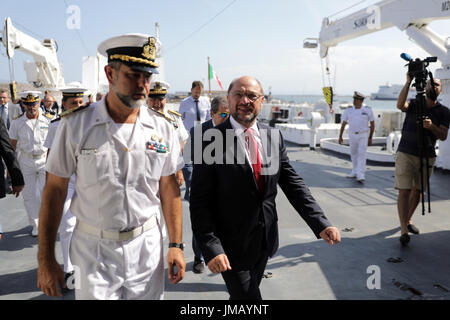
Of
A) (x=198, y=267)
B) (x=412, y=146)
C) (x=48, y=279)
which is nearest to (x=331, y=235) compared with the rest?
(x=48, y=279)

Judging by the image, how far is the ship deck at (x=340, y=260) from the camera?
3.10 m

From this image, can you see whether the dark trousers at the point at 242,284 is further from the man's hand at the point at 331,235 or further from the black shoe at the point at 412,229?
the black shoe at the point at 412,229

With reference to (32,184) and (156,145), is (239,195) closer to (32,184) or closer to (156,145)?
(156,145)

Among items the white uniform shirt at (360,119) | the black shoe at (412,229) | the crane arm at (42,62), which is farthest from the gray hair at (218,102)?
the crane arm at (42,62)

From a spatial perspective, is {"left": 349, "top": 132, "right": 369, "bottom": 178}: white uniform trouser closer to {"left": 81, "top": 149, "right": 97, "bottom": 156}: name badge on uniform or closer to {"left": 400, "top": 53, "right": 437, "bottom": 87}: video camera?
{"left": 400, "top": 53, "right": 437, "bottom": 87}: video camera

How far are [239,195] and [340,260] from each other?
2.25 metres

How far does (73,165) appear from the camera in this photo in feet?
5.59

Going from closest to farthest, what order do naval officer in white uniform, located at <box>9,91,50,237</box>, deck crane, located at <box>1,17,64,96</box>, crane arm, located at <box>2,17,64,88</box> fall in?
naval officer in white uniform, located at <box>9,91,50,237</box> → crane arm, located at <box>2,17,64,88</box> → deck crane, located at <box>1,17,64,96</box>

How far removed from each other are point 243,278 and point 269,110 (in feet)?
77.5

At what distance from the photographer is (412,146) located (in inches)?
171

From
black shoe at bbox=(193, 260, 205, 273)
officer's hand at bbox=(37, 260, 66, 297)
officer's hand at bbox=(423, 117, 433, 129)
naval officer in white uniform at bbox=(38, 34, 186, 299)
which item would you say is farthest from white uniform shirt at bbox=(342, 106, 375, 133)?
officer's hand at bbox=(37, 260, 66, 297)

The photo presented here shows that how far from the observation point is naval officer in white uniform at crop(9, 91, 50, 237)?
464cm

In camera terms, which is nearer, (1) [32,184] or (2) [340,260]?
(2) [340,260]
